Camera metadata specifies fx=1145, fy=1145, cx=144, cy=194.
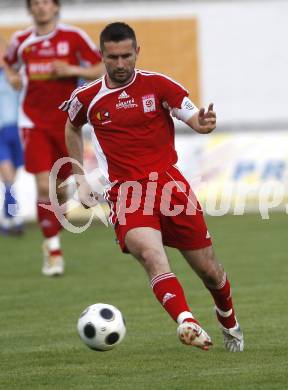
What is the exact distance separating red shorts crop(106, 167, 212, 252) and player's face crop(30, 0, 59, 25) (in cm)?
472

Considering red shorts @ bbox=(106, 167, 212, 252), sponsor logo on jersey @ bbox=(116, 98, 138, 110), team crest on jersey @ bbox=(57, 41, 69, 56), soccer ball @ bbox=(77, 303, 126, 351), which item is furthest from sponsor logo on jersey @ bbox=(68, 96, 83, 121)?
team crest on jersey @ bbox=(57, 41, 69, 56)

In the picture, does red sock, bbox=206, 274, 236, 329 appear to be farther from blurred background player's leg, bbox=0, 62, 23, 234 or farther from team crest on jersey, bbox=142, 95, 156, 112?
blurred background player's leg, bbox=0, 62, 23, 234

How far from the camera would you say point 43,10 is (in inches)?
459

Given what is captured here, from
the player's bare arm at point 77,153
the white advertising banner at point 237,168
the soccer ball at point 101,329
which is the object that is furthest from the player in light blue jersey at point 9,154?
the soccer ball at point 101,329

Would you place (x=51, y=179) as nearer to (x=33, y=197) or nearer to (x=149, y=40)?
(x=33, y=197)

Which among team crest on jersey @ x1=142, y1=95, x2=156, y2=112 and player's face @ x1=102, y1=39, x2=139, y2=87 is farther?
team crest on jersey @ x1=142, y1=95, x2=156, y2=112

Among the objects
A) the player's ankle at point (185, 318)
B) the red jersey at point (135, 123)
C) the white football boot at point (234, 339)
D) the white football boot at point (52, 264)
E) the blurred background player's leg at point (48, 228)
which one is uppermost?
the red jersey at point (135, 123)

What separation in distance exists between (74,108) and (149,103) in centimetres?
54

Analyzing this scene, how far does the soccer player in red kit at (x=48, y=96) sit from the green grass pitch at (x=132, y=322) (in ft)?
2.23

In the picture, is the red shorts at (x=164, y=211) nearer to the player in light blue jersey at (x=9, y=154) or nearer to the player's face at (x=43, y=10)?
the player's face at (x=43, y=10)

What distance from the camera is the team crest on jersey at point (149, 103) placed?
24.0 feet

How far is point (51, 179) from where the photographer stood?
11867 millimetres

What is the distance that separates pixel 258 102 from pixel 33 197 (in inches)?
317

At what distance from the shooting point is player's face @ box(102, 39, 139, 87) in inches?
278
